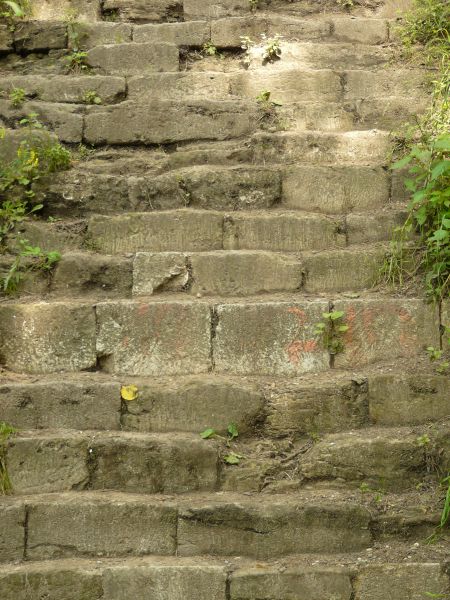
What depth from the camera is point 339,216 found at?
475 centimetres

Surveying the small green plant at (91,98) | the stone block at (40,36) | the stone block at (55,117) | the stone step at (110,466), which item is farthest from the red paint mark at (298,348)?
the stone block at (40,36)

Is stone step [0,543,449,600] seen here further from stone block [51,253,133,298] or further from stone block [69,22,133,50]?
stone block [69,22,133,50]

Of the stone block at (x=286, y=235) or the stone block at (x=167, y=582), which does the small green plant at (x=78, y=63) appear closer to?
the stone block at (x=286, y=235)

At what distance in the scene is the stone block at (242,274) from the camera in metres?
4.37

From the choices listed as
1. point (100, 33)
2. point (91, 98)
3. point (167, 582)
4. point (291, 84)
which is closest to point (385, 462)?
point (167, 582)

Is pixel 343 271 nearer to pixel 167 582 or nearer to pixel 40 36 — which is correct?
pixel 167 582

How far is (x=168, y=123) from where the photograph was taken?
5.43 meters

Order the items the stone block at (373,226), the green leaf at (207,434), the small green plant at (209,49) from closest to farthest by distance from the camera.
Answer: the green leaf at (207,434), the stone block at (373,226), the small green plant at (209,49)

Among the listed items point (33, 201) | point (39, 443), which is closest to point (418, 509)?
point (39, 443)

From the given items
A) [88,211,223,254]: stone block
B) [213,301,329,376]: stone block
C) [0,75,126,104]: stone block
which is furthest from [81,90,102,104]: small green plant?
[213,301,329,376]: stone block

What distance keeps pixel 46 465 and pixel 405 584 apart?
5.23 ft

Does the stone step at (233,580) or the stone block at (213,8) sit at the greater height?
the stone block at (213,8)

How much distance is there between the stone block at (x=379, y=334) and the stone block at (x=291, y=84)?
2.21m

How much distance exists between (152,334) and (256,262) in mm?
696
